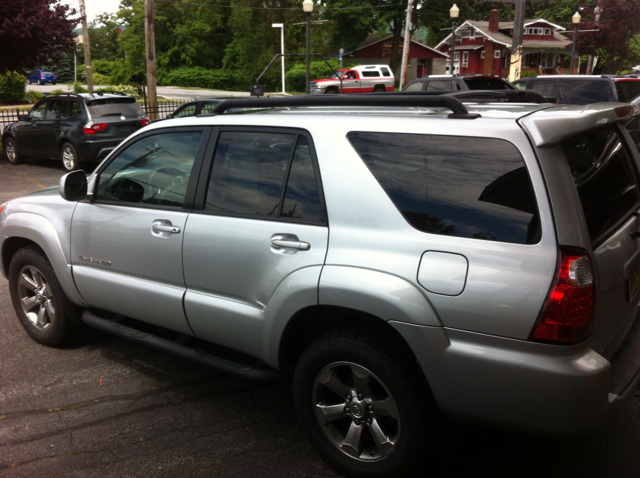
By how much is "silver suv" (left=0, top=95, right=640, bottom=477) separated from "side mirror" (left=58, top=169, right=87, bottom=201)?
29 centimetres

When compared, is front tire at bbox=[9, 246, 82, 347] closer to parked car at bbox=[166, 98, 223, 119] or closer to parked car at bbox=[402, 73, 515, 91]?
parked car at bbox=[166, 98, 223, 119]

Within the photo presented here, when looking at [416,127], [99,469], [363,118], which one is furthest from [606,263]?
[99,469]

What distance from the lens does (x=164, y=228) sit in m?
3.64

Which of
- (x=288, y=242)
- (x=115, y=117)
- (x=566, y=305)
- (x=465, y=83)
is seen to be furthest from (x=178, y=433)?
(x=465, y=83)

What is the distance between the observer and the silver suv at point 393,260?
2504mm

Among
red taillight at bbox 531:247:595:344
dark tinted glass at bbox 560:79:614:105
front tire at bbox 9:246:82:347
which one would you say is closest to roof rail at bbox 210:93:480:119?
red taillight at bbox 531:247:595:344

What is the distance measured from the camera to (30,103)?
4341 centimetres

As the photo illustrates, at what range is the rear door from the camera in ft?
8.70

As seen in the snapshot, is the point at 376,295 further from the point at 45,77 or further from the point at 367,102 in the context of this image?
the point at 45,77

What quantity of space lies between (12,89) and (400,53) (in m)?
39.7

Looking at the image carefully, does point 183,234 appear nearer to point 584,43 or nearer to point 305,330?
point 305,330

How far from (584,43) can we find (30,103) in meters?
40.4

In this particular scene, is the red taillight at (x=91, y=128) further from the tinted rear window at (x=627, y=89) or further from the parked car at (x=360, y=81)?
the parked car at (x=360, y=81)

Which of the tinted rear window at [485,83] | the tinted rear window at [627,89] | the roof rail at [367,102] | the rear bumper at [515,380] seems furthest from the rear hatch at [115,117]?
the rear bumper at [515,380]
